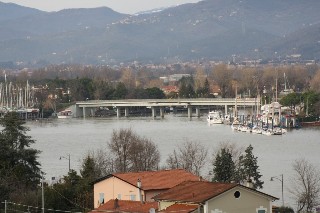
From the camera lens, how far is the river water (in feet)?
89.2

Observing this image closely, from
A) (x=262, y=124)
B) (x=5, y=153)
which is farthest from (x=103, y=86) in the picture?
(x=5, y=153)

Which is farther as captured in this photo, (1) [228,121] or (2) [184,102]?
(2) [184,102]

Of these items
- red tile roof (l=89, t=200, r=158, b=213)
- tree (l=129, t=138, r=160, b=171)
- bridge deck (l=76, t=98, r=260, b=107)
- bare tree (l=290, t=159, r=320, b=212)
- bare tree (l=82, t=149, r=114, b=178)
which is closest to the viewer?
red tile roof (l=89, t=200, r=158, b=213)

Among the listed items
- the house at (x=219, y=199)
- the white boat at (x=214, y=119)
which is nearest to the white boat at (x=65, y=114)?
the white boat at (x=214, y=119)

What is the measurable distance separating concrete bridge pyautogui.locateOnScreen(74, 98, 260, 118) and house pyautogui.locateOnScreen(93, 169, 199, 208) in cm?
4573

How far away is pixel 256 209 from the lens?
44.1ft

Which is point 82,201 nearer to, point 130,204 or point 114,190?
point 114,190

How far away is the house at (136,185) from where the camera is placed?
1603cm

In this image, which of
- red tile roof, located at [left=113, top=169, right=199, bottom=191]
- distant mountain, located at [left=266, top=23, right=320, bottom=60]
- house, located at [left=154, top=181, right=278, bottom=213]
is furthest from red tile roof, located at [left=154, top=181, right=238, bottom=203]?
distant mountain, located at [left=266, top=23, right=320, bottom=60]

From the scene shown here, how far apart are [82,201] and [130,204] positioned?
325 cm

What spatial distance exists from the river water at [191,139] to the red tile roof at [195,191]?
644 centimetres

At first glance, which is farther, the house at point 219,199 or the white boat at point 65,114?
the white boat at point 65,114

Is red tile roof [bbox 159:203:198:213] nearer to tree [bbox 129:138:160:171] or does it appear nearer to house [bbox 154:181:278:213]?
house [bbox 154:181:278:213]

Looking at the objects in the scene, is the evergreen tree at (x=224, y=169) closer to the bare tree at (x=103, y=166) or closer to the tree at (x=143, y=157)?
the tree at (x=143, y=157)
